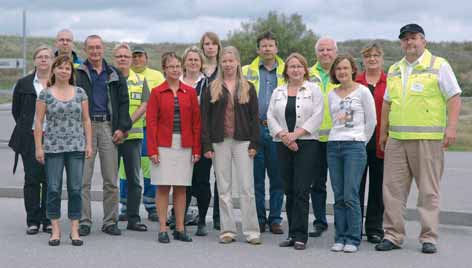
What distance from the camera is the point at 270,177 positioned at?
8.83 meters

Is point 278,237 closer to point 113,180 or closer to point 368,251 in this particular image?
point 368,251

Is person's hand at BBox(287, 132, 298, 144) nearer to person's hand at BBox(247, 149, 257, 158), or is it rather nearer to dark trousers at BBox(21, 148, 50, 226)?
person's hand at BBox(247, 149, 257, 158)

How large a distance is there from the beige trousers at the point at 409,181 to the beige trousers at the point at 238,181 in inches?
54.4

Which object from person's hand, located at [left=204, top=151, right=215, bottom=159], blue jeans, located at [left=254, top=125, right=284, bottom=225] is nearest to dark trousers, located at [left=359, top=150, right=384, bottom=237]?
blue jeans, located at [left=254, top=125, right=284, bottom=225]

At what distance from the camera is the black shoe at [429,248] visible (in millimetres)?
7637

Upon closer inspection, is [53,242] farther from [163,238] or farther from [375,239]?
[375,239]

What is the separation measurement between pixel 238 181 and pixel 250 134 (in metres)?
0.52

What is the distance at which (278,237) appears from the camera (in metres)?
8.54

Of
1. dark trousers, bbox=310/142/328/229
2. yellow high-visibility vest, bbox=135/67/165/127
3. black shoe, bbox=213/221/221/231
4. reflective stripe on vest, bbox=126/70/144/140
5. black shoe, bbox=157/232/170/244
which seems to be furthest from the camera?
yellow high-visibility vest, bbox=135/67/165/127

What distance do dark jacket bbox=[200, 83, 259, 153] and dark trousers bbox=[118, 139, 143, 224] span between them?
1060 millimetres

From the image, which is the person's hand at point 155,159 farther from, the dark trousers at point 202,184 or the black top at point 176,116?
the dark trousers at point 202,184

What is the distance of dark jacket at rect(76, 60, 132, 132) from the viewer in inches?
336

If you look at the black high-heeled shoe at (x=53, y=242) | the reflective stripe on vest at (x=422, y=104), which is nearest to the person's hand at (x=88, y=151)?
the black high-heeled shoe at (x=53, y=242)

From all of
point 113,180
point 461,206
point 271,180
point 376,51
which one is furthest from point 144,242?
point 461,206
